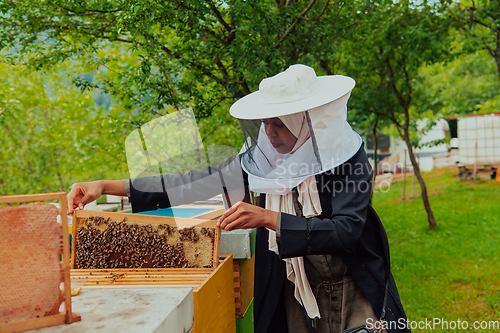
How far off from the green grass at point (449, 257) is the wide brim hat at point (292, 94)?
3440 mm

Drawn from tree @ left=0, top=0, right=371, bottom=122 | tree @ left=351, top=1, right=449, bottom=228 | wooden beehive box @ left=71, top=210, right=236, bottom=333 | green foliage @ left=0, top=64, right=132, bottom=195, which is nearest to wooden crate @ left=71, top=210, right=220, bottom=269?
wooden beehive box @ left=71, top=210, right=236, bottom=333

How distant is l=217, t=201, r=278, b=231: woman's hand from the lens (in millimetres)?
1355

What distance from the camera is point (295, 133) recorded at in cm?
159

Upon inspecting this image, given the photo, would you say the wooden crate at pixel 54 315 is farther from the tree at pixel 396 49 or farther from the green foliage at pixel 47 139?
the tree at pixel 396 49

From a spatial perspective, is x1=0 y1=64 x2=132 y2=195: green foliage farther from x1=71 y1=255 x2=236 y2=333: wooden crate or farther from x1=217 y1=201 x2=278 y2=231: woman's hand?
x1=217 y1=201 x2=278 y2=231: woman's hand

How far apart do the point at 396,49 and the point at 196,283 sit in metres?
6.54

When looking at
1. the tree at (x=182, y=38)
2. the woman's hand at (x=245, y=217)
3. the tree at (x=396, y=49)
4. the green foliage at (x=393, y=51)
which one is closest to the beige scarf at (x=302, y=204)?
the woman's hand at (x=245, y=217)

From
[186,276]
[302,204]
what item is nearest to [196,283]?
[186,276]

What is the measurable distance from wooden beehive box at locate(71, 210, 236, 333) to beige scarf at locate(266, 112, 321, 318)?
0.28m

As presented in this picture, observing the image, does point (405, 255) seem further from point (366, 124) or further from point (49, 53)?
point (49, 53)

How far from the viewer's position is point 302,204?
1593mm

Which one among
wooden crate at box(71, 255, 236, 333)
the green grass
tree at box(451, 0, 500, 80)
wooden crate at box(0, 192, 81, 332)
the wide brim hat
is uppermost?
tree at box(451, 0, 500, 80)

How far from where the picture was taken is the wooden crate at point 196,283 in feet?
3.94

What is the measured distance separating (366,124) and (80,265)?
8.98 meters
